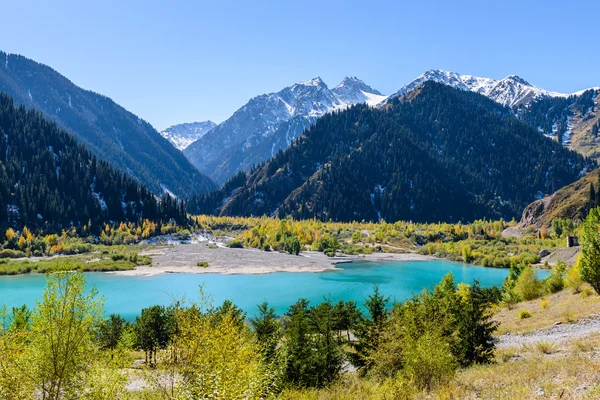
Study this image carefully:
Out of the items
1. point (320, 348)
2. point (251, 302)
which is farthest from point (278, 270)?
point (320, 348)

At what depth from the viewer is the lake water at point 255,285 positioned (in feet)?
242

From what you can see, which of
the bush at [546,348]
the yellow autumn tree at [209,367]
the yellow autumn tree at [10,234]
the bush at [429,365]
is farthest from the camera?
the yellow autumn tree at [10,234]

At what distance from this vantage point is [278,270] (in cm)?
11806

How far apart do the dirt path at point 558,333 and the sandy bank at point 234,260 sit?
88.5m

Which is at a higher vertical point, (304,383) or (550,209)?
(550,209)

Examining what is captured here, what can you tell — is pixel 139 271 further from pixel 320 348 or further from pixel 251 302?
pixel 320 348

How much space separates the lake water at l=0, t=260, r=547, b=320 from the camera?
73.8 metres

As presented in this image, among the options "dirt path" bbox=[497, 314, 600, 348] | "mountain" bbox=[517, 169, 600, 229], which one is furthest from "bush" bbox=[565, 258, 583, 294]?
"mountain" bbox=[517, 169, 600, 229]

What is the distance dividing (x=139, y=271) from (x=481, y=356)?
102 meters

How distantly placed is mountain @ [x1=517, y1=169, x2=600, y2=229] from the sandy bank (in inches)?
2580

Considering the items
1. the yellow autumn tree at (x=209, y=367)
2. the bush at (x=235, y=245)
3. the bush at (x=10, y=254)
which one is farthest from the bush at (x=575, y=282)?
the bush at (x=10, y=254)

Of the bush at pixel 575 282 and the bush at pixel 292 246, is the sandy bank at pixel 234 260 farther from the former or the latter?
the bush at pixel 575 282

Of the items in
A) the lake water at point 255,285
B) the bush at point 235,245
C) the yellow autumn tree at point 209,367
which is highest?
the yellow autumn tree at point 209,367

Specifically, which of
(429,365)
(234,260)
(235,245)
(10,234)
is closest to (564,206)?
(234,260)
